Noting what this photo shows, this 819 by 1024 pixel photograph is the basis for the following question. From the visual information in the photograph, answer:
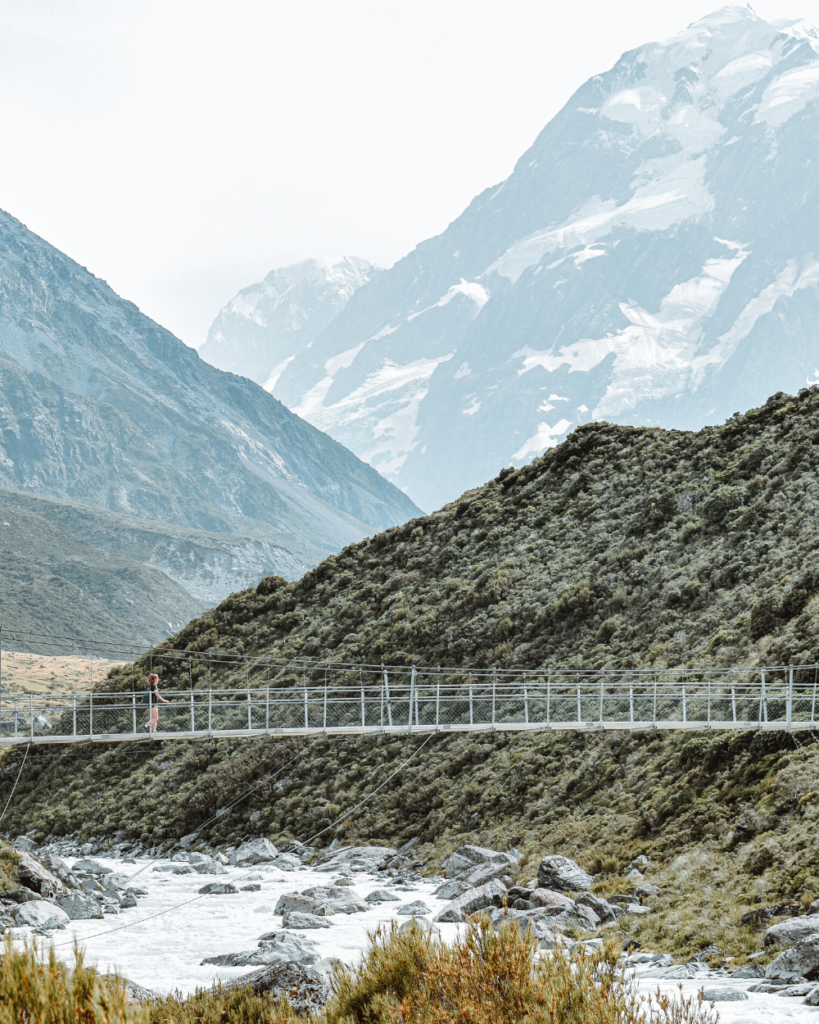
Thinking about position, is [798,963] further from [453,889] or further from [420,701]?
[420,701]

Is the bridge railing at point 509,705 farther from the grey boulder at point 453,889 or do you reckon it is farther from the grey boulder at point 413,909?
the grey boulder at point 413,909

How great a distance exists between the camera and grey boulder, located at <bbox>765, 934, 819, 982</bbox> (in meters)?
10.5

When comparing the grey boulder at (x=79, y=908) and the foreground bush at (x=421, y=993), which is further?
the grey boulder at (x=79, y=908)

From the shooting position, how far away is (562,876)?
1752 centimetres

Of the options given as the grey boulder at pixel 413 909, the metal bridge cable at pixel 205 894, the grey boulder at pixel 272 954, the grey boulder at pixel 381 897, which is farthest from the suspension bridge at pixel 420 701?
the grey boulder at pixel 272 954

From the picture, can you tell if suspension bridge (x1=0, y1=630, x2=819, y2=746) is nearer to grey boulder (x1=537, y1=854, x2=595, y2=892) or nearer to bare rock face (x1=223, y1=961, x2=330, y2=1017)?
grey boulder (x1=537, y1=854, x2=595, y2=892)

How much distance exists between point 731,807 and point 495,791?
323 inches

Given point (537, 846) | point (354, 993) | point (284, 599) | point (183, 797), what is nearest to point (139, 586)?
point (284, 599)

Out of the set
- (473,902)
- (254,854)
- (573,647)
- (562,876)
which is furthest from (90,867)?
(573,647)

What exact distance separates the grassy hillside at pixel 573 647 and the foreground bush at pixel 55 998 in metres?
9.33

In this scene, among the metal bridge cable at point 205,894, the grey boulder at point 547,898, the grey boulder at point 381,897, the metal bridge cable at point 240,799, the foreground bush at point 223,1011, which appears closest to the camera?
the foreground bush at point 223,1011

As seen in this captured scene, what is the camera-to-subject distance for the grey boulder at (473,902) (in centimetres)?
1633

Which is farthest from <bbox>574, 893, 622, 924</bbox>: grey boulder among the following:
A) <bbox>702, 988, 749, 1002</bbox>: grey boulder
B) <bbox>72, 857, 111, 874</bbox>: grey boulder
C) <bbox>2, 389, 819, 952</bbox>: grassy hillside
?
<bbox>72, 857, 111, 874</bbox>: grey boulder

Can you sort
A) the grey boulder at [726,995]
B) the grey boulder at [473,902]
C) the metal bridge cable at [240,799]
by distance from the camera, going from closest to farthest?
the grey boulder at [726,995] < the grey boulder at [473,902] < the metal bridge cable at [240,799]
